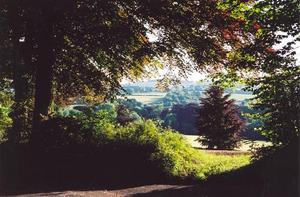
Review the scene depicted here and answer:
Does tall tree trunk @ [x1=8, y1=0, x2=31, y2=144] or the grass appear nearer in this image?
the grass

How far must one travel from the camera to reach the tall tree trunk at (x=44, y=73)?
18.8 m

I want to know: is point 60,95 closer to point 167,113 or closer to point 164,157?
point 164,157

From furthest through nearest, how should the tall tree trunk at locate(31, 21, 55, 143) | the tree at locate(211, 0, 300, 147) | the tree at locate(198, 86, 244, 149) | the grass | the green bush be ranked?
the tree at locate(198, 86, 244, 149), the tall tree trunk at locate(31, 21, 55, 143), the green bush, the grass, the tree at locate(211, 0, 300, 147)

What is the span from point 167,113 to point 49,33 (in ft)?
408

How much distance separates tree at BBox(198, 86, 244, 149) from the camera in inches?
2177

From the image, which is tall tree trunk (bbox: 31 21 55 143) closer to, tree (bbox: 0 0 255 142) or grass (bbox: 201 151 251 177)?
tree (bbox: 0 0 255 142)

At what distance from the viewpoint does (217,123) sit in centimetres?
5600

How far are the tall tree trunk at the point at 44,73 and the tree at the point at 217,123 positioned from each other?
3712 centimetres

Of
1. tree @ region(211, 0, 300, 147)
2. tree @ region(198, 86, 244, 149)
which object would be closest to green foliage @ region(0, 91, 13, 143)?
tree @ region(211, 0, 300, 147)

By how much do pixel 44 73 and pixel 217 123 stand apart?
38.9m

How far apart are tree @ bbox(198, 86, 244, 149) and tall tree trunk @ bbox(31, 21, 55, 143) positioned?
37.1 metres

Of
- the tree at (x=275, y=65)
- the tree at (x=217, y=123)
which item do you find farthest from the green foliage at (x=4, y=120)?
the tree at (x=217, y=123)

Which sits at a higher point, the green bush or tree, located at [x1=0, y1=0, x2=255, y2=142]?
tree, located at [x1=0, y1=0, x2=255, y2=142]

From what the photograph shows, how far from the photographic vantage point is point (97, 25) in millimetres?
18750
